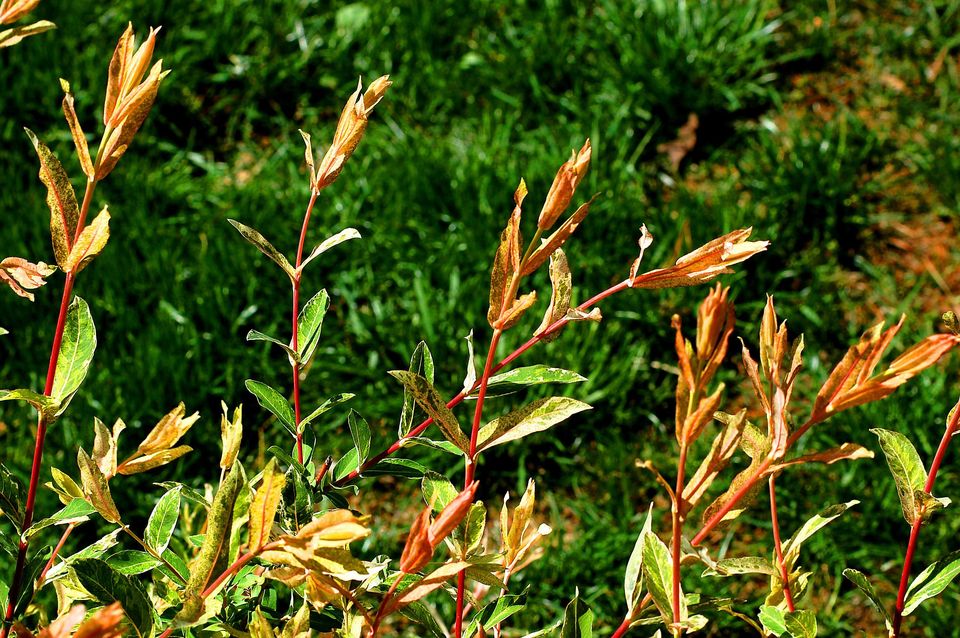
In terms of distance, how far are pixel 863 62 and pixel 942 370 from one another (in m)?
1.40

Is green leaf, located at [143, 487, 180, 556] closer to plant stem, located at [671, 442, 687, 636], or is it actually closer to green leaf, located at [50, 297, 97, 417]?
green leaf, located at [50, 297, 97, 417]

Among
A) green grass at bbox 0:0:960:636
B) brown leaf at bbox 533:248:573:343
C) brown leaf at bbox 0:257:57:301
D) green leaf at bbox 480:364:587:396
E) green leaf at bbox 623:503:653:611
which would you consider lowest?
green grass at bbox 0:0:960:636

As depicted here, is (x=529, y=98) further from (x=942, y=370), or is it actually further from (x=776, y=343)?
(x=776, y=343)

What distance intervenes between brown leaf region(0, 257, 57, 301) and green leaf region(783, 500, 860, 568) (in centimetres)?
84

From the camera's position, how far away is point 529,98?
149 inches

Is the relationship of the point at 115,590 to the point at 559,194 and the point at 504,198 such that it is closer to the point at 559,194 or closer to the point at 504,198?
the point at 559,194

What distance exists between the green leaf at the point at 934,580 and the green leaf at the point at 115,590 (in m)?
0.83

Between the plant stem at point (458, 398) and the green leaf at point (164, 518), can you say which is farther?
the green leaf at point (164, 518)

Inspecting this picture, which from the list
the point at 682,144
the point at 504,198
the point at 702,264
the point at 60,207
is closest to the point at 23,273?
the point at 60,207

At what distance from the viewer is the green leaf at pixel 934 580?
1.19 meters

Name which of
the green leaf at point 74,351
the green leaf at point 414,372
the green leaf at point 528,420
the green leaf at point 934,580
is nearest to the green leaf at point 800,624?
the green leaf at point 934,580

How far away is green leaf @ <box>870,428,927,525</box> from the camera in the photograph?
1161 millimetres

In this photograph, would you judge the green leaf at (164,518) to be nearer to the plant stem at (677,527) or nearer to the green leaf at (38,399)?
the green leaf at (38,399)

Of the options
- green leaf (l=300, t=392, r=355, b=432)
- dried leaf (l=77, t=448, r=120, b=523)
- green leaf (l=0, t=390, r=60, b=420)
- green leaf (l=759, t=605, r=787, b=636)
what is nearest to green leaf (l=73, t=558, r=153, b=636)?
dried leaf (l=77, t=448, r=120, b=523)
